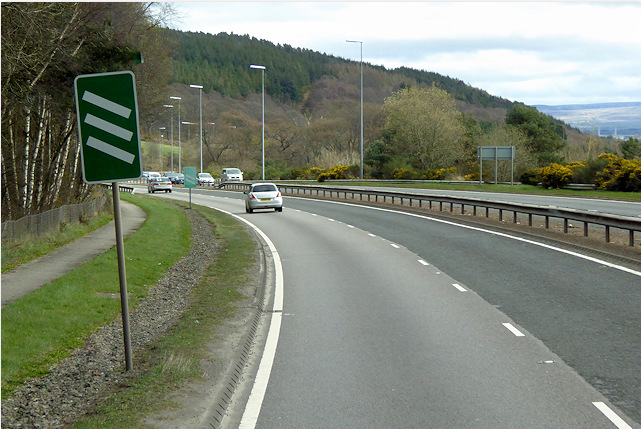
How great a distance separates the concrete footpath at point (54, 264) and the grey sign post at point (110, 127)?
5160 mm

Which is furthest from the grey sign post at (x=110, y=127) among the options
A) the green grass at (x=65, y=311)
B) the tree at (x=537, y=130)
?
the tree at (x=537, y=130)

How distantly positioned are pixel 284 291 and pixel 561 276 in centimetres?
537

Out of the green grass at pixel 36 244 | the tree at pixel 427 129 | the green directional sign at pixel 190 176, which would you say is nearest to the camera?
the green grass at pixel 36 244

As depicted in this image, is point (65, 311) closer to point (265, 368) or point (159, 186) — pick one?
point (265, 368)

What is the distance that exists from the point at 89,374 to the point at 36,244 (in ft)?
41.9

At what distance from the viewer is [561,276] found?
13773mm

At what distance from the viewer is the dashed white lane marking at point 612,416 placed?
19.1 ft

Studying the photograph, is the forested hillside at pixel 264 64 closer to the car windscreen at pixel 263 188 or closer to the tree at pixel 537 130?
the tree at pixel 537 130

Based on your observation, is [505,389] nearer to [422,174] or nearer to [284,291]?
[284,291]

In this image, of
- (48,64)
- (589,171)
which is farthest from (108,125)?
(589,171)

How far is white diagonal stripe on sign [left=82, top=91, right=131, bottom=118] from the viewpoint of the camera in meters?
7.24

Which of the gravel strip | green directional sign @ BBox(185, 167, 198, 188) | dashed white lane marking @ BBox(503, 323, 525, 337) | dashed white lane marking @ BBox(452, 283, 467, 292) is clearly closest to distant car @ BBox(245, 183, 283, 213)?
green directional sign @ BBox(185, 167, 198, 188)

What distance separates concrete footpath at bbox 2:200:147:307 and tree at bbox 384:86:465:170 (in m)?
52.7

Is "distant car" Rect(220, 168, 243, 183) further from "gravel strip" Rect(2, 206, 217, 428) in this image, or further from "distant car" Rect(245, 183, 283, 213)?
"gravel strip" Rect(2, 206, 217, 428)
